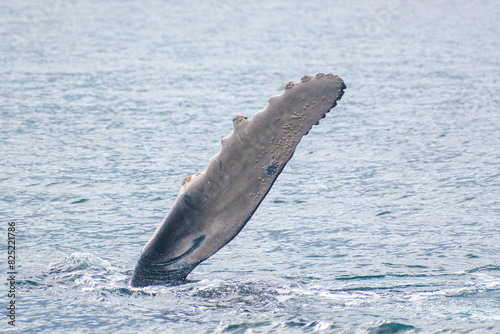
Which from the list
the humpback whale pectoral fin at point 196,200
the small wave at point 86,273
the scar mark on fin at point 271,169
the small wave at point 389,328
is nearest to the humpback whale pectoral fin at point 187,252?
the humpback whale pectoral fin at point 196,200

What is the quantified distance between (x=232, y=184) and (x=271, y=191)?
5176 millimetres

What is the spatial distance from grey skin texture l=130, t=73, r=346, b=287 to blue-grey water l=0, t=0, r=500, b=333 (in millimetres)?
620

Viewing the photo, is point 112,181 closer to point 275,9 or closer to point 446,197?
point 446,197

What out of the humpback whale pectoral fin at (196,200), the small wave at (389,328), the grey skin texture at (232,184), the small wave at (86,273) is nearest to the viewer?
the small wave at (389,328)

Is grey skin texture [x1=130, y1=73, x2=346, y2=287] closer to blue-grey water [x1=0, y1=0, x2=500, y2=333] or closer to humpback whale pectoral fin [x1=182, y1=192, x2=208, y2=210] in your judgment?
humpback whale pectoral fin [x1=182, y1=192, x2=208, y2=210]

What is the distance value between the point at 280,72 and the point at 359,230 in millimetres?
16202

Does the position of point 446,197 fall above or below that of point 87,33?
below

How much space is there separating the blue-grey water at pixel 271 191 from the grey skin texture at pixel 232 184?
620mm

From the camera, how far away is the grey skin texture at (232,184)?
8.49 metres

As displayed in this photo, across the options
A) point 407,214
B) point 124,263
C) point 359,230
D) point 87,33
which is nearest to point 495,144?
point 407,214

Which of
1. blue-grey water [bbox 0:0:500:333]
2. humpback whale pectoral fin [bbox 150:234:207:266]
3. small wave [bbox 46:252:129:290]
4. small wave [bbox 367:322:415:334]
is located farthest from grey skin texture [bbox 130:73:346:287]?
small wave [bbox 367:322:415:334]

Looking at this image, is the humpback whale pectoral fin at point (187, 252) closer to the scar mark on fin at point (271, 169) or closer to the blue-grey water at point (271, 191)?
the blue-grey water at point (271, 191)

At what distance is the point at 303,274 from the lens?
9750 mm

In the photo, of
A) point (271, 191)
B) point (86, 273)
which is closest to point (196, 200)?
point (86, 273)
